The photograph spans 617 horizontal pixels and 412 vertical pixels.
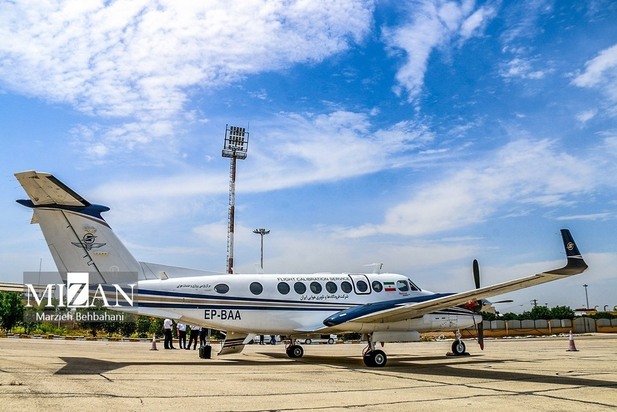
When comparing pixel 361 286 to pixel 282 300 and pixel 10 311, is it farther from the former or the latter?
pixel 10 311

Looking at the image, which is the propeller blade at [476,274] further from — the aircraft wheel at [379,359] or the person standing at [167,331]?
the person standing at [167,331]

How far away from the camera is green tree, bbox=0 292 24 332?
39075 mm

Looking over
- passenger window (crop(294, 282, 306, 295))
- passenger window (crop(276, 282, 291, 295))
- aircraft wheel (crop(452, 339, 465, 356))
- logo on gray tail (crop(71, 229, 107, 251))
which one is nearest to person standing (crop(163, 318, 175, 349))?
passenger window (crop(276, 282, 291, 295))

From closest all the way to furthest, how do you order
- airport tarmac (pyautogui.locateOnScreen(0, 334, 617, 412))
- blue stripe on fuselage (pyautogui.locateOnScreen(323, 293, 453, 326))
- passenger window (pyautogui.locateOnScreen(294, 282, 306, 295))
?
airport tarmac (pyautogui.locateOnScreen(0, 334, 617, 412)) → blue stripe on fuselage (pyautogui.locateOnScreen(323, 293, 453, 326)) → passenger window (pyautogui.locateOnScreen(294, 282, 306, 295))

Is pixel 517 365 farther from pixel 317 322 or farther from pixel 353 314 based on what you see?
pixel 317 322

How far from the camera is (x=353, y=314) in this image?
16828 mm

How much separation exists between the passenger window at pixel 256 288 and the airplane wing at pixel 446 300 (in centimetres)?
245

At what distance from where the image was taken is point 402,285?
64.2 feet

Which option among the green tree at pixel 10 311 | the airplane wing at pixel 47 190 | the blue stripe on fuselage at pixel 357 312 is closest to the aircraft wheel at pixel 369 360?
the blue stripe on fuselage at pixel 357 312

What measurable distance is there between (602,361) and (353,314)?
810cm

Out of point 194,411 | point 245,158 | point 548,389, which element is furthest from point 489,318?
point 194,411

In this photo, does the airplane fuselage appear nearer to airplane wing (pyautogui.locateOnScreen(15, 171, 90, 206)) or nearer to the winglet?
airplane wing (pyautogui.locateOnScreen(15, 171, 90, 206))

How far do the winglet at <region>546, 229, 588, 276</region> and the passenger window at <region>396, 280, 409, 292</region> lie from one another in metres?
7.59

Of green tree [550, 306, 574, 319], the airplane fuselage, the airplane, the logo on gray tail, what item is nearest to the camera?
the airplane
